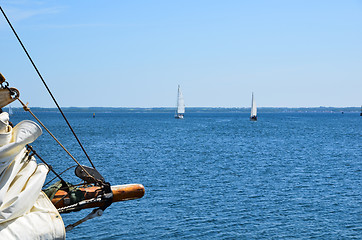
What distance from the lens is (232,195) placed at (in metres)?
32.0

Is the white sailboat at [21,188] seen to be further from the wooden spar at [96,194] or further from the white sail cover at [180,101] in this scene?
the white sail cover at [180,101]

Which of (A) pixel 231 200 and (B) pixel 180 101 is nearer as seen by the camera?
(A) pixel 231 200

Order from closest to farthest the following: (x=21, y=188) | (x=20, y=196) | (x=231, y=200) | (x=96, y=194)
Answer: (x=20, y=196) < (x=21, y=188) < (x=96, y=194) < (x=231, y=200)

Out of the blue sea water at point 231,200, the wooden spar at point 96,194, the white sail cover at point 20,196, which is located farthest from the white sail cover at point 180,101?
the white sail cover at point 20,196

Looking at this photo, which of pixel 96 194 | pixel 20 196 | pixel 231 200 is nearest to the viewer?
pixel 20 196

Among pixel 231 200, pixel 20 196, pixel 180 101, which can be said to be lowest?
pixel 231 200

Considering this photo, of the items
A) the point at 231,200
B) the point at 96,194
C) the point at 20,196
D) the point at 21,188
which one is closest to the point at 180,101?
the point at 231,200

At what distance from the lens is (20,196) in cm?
654

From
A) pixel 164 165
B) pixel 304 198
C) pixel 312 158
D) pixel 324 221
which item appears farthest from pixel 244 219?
pixel 312 158

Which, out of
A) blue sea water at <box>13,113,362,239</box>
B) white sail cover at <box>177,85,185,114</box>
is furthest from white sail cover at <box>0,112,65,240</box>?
white sail cover at <box>177,85,185,114</box>

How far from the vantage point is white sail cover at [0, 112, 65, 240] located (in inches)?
250

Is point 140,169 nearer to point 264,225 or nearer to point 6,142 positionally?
point 264,225

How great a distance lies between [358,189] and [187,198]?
14852 millimetres

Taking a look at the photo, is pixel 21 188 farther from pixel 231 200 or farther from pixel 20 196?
pixel 231 200
